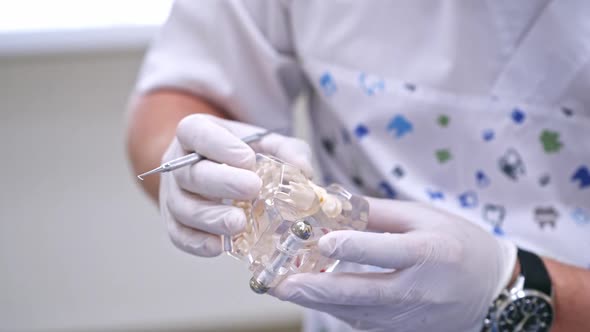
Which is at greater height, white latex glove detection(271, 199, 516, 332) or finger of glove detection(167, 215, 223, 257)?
finger of glove detection(167, 215, 223, 257)

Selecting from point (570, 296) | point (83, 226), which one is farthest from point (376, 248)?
point (83, 226)

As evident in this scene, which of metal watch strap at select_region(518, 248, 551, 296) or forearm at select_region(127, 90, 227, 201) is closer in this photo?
metal watch strap at select_region(518, 248, 551, 296)

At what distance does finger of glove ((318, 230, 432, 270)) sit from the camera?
1.58 ft

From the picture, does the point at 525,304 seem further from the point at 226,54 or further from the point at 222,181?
the point at 226,54

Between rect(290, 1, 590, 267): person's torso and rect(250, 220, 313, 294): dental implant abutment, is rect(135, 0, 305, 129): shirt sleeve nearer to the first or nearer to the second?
rect(290, 1, 590, 267): person's torso

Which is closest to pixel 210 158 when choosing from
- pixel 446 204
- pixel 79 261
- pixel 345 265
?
pixel 345 265

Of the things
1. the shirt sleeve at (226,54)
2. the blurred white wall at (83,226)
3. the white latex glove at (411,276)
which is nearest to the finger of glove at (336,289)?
the white latex glove at (411,276)

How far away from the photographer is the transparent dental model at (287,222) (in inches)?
19.1

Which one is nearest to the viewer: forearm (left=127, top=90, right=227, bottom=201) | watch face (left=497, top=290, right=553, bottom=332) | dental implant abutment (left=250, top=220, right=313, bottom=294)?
dental implant abutment (left=250, top=220, right=313, bottom=294)

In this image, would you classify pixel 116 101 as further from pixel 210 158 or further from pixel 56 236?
pixel 210 158

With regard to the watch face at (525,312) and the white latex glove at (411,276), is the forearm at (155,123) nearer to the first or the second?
the white latex glove at (411,276)

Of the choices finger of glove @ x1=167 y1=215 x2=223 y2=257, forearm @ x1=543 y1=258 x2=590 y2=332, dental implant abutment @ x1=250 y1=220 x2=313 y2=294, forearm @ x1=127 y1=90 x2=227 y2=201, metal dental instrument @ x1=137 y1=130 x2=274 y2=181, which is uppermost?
forearm @ x1=127 y1=90 x2=227 y2=201

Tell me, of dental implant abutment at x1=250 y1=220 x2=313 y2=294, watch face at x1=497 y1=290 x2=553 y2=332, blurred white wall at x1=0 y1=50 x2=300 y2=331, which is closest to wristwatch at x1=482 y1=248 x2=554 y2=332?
watch face at x1=497 y1=290 x2=553 y2=332

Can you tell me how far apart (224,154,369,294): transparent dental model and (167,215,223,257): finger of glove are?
1cm
